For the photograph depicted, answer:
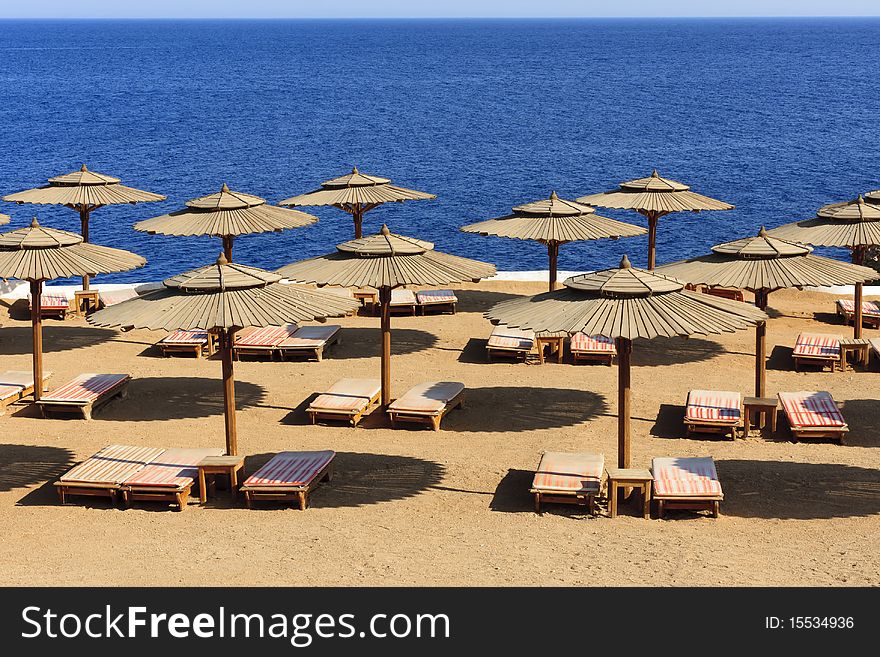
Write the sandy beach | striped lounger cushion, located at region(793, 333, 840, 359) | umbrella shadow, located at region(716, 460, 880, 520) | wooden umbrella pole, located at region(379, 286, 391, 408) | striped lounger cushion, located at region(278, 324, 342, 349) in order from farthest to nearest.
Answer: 1. striped lounger cushion, located at region(278, 324, 342, 349)
2. striped lounger cushion, located at region(793, 333, 840, 359)
3. wooden umbrella pole, located at region(379, 286, 391, 408)
4. umbrella shadow, located at region(716, 460, 880, 520)
5. the sandy beach

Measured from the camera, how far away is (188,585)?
37.7ft

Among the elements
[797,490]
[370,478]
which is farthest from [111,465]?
[797,490]

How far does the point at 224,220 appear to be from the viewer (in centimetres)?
2341

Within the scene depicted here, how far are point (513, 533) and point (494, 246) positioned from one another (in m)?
36.4

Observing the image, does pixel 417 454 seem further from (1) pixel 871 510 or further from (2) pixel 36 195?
(2) pixel 36 195

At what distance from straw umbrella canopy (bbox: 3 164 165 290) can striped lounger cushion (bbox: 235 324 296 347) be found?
17.1ft

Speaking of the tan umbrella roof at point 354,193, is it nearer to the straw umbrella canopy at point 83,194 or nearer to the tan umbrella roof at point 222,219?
the tan umbrella roof at point 222,219

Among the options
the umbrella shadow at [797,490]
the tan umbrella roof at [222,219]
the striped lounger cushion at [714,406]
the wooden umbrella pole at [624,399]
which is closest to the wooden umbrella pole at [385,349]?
the striped lounger cushion at [714,406]

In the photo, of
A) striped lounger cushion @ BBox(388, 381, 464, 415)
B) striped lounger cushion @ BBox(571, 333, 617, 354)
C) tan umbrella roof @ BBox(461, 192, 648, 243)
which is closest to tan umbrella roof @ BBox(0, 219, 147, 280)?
striped lounger cushion @ BBox(388, 381, 464, 415)

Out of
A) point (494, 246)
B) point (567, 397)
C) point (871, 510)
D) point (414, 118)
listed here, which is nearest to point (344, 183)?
point (567, 397)

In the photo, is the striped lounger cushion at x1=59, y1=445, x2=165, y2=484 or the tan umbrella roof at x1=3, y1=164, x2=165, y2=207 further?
the tan umbrella roof at x1=3, y1=164, x2=165, y2=207

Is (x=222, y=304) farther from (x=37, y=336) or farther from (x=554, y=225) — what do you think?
(x=554, y=225)

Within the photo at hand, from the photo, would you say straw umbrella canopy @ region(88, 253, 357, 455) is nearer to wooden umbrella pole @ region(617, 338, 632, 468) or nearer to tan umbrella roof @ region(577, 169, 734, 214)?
wooden umbrella pole @ region(617, 338, 632, 468)

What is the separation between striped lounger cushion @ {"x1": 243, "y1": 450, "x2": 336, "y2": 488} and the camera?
14.3 m
